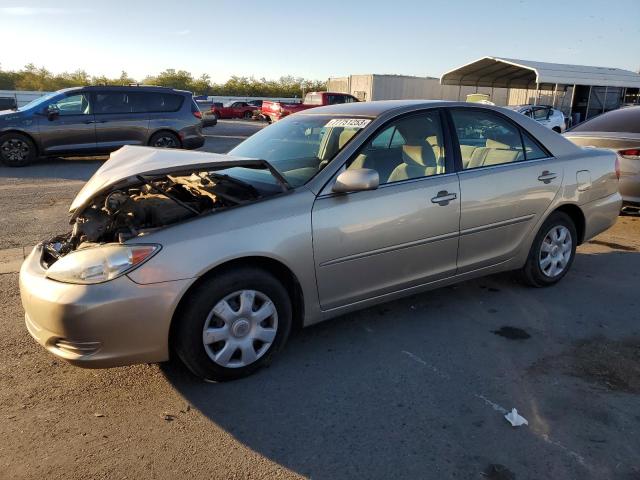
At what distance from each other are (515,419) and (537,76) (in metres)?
24.8

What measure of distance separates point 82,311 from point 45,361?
3.30 ft

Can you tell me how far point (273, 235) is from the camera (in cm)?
301

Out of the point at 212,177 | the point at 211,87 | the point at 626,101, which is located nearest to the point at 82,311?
the point at 212,177

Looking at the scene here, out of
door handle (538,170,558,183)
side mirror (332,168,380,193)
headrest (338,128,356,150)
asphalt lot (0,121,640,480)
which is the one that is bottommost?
asphalt lot (0,121,640,480)

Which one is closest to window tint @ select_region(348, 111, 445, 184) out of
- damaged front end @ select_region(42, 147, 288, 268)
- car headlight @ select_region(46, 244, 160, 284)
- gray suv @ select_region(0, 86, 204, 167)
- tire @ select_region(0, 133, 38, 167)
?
damaged front end @ select_region(42, 147, 288, 268)

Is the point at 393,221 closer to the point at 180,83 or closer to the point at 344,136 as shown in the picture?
the point at 344,136

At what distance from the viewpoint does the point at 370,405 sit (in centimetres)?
284

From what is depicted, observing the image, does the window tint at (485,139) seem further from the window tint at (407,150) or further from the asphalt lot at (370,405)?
the asphalt lot at (370,405)

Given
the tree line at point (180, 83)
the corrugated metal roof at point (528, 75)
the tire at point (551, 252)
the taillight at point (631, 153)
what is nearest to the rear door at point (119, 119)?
the taillight at point (631, 153)

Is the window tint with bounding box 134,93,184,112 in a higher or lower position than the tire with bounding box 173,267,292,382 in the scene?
higher

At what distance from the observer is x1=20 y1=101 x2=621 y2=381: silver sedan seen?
8.90 feet

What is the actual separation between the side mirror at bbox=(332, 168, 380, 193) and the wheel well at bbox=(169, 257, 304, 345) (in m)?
0.60

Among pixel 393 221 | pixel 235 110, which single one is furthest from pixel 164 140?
pixel 235 110

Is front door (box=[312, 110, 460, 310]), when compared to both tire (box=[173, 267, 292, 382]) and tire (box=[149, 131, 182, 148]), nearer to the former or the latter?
tire (box=[173, 267, 292, 382])
